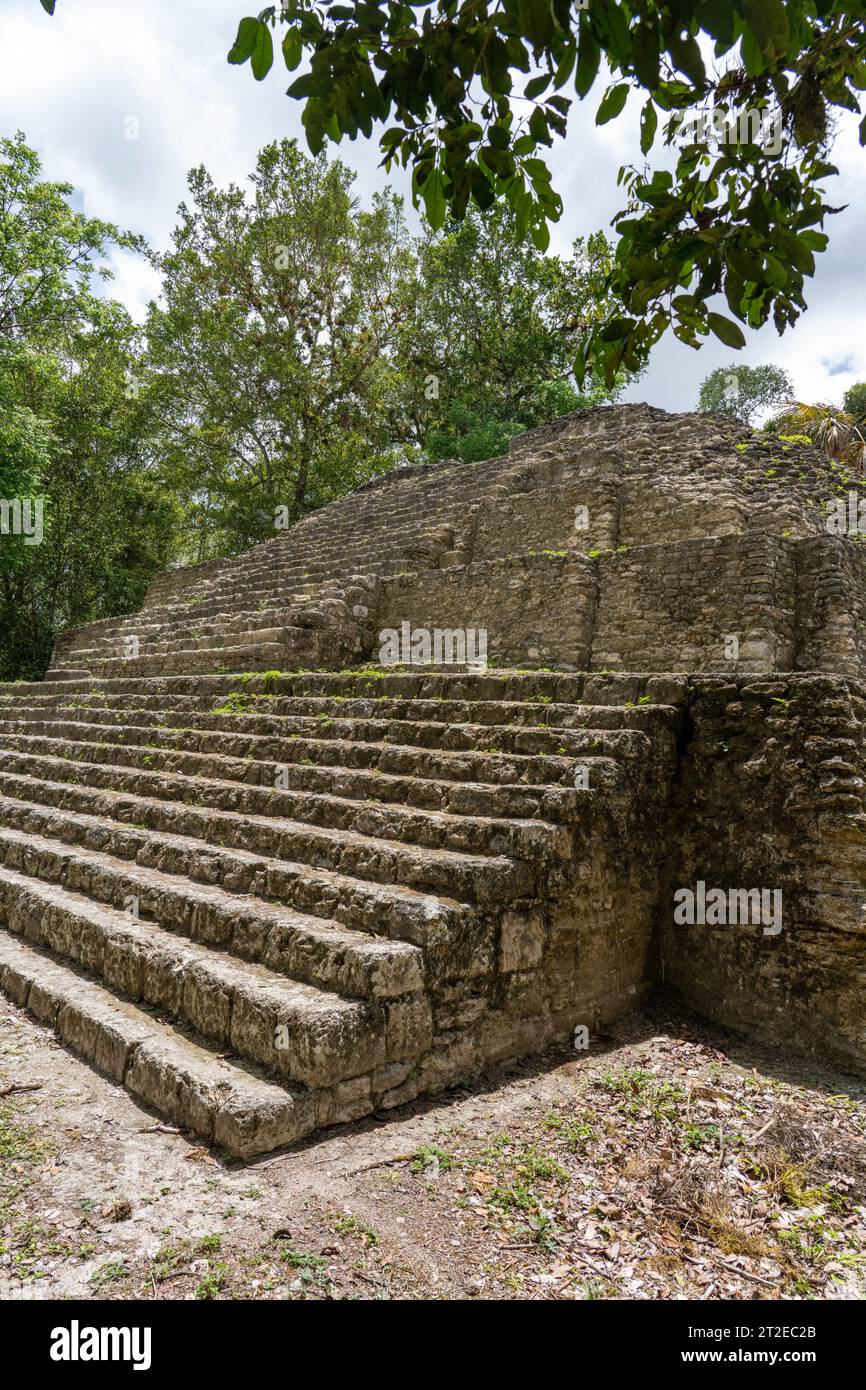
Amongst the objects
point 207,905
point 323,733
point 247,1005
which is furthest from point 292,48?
point 323,733

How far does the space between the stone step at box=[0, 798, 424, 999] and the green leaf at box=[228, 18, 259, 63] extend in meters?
2.82

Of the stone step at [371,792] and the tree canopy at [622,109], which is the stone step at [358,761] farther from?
the tree canopy at [622,109]

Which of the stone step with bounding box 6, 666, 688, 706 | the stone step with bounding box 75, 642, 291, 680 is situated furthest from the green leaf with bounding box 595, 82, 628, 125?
the stone step with bounding box 75, 642, 291, 680

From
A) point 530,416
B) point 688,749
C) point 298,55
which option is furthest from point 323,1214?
point 530,416

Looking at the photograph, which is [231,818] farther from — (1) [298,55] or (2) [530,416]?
(2) [530,416]

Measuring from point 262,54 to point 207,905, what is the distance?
10.9 feet

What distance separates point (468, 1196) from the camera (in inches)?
100

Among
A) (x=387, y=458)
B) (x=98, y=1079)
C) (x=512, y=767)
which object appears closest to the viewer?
(x=98, y=1079)

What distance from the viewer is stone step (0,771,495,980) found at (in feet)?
10.5

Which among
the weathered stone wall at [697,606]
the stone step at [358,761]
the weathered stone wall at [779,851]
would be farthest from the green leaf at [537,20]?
the weathered stone wall at [697,606]

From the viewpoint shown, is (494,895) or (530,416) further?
(530,416)

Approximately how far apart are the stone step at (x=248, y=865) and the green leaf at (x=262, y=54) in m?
2.78

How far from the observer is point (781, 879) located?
3.84 m
